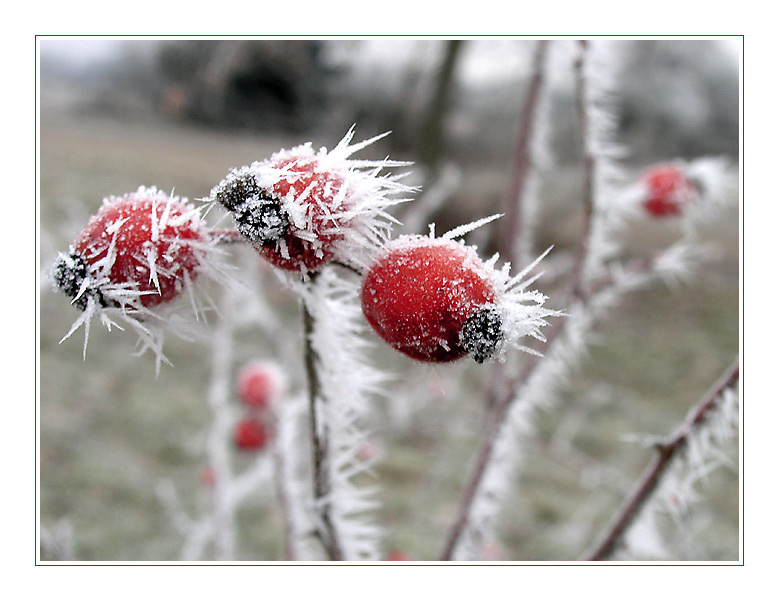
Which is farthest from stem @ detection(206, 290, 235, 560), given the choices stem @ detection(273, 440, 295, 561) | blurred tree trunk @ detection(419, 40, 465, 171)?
blurred tree trunk @ detection(419, 40, 465, 171)

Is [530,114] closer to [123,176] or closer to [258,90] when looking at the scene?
[258,90]

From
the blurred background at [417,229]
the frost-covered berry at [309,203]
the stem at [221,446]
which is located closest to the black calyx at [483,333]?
the frost-covered berry at [309,203]

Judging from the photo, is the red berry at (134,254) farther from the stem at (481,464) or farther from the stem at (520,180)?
the stem at (520,180)

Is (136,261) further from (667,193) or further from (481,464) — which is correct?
(667,193)

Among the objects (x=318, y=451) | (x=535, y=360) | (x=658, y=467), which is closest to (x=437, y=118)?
(x=535, y=360)

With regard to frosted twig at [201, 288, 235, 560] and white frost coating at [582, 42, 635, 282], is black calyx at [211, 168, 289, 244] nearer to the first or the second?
white frost coating at [582, 42, 635, 282]
